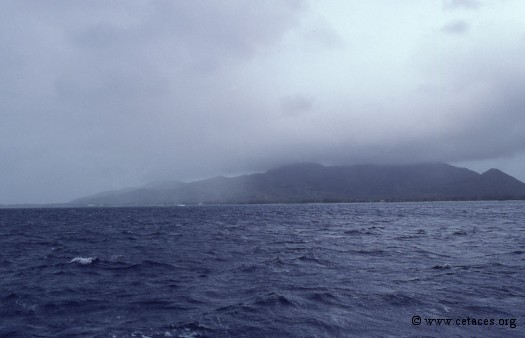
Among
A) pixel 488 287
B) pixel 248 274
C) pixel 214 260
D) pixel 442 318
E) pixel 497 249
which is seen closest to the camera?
pixel 442 318

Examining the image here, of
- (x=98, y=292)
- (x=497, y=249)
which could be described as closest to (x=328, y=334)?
(x=98, y=292)

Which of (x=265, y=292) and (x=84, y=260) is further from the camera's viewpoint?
(x=84, y=260)

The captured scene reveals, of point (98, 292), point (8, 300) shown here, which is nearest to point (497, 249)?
point (98, 292)

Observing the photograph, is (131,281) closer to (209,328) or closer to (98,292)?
(98,292)

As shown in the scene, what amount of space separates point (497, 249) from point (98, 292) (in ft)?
117

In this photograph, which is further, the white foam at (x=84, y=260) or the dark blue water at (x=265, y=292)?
the white foam at (x=84, y=260)

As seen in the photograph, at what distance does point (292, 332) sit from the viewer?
51.1 ft

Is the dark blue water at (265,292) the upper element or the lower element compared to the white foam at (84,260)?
lower

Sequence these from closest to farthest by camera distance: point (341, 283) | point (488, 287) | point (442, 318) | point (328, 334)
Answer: point (328, 334), point (442, 318), point (488, 287), point (341, 283)

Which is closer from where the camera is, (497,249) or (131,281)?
(131,281)

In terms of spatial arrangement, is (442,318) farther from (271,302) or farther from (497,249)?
(497,249)

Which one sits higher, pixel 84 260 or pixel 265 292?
pixel 84 260

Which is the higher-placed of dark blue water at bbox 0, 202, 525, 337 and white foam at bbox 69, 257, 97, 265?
white foam at bbox 69, 257, 97, 265

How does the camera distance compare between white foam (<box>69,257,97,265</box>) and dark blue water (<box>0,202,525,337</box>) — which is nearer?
dark blue water (<box>0,202,525,337</box>)
